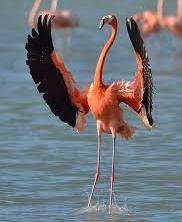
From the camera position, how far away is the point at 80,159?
9047mm

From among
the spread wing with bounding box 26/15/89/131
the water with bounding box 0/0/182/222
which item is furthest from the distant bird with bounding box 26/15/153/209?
the water with bounding box 0/0/182/222

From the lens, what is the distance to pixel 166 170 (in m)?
8.60

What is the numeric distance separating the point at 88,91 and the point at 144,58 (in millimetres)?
741

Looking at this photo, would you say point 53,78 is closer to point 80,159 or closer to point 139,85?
point 139,85

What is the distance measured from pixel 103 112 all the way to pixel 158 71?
680 cm

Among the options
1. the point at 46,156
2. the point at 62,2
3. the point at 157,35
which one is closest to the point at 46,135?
the point at 46,156

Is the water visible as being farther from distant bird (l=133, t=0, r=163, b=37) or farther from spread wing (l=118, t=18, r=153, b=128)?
distant bird (l=133, t=0, r=163, b=37)

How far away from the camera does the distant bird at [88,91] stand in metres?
7.34

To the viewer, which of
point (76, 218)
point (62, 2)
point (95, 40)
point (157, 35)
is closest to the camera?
point (76, 218)

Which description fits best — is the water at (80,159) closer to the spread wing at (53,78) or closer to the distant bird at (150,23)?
the spread wing at (53,78)

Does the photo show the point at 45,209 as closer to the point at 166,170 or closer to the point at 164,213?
the point at 164,213

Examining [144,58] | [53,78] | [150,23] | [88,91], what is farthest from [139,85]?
[150,23]

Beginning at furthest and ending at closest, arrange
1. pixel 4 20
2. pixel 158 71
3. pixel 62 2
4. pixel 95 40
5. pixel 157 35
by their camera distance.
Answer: pixel 62 2 < pixel 4 20 < pixel 157 35 < pixel 95 40 < pixel 158 71

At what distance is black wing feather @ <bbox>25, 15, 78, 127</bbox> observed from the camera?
7.34 meters
